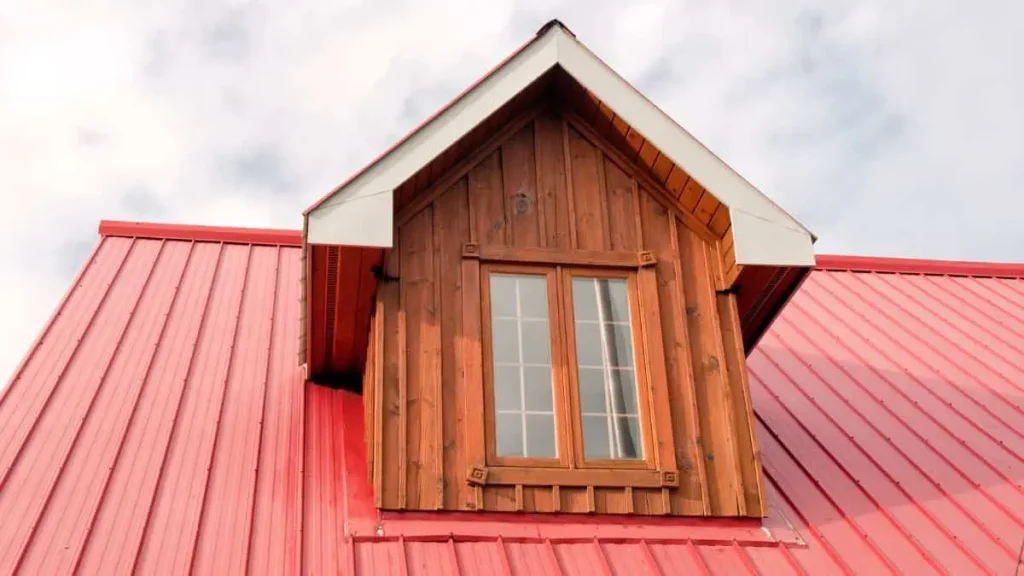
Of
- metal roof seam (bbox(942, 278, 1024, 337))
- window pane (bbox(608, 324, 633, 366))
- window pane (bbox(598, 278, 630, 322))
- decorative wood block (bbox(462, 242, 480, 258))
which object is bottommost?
window pane (bbox(608, 324, 633, 366))

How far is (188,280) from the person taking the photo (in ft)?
32.7

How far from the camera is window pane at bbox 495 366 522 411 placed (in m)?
7.28

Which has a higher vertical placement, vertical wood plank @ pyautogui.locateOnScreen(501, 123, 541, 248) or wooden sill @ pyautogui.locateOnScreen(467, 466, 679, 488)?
vertical wood plank @ pyautogui.locateOnScreen(501, 123, 541, 248)

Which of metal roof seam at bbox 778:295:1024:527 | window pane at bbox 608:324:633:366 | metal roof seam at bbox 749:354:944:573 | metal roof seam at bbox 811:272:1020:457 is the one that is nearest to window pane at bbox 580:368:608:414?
window pane at bbox 608:324:633:366

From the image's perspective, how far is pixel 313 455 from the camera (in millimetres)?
7418

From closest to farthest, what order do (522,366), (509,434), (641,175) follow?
(509,434) < (522,366) < (641,175)

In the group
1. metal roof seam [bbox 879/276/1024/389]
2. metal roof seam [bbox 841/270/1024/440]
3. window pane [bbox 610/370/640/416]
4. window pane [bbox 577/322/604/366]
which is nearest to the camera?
window pane [bbox 610/370/640/416]

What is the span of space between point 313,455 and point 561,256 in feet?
7.24

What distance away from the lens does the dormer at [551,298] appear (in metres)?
7.06

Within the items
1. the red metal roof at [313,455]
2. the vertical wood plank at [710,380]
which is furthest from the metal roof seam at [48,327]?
the vertical wood plank at [710,380]

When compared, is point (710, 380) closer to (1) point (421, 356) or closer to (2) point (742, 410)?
(2) point (742, 410)

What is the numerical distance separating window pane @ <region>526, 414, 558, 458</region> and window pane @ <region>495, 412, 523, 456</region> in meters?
0.06

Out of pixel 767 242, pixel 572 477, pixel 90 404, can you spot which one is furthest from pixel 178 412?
Result: pixel 767 242

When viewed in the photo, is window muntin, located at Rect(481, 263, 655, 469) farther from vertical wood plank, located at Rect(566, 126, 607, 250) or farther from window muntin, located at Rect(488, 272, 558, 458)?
vertical wood plank, located at Rect(566, 126, 607, 250)
